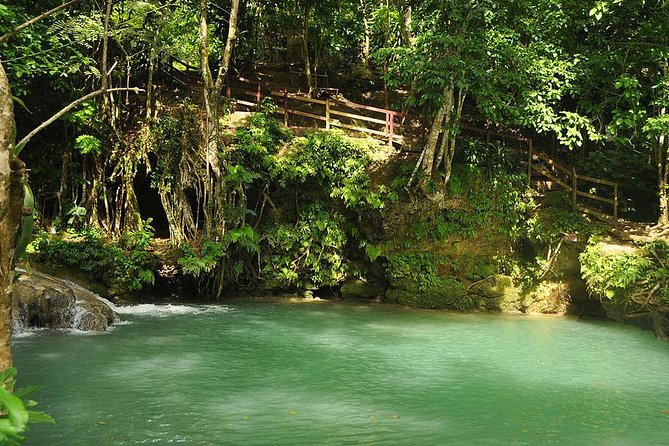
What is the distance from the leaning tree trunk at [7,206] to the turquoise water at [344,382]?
8.11ft

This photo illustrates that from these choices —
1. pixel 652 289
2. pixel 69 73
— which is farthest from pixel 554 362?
A: pixel 69 73

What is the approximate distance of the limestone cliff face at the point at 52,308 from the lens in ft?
32.5

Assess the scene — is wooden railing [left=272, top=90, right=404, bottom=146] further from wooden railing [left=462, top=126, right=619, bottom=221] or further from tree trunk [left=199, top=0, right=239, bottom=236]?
tree trunk [left=199, top=0, right=239, bottom=236]

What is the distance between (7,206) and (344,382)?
17.1 feet

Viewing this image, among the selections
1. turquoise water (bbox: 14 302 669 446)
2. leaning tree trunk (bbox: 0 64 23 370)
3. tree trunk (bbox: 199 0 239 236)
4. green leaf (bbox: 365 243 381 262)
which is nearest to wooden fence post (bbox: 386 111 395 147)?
green leaf (bbox: 365 243 381 262)

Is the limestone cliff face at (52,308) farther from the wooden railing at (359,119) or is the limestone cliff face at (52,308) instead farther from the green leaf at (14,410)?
the green leaf at (14,410)

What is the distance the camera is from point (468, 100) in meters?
16.3

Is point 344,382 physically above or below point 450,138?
below

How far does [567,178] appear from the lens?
14.8m

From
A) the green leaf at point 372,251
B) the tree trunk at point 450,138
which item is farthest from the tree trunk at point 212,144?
the tree trunk at point 450,138

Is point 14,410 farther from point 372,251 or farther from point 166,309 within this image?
point 372,251

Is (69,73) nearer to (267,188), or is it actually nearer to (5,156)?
(267,188)

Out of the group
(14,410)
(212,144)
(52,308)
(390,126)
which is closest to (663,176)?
(390,126)

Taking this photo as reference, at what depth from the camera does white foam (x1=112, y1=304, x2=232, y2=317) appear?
11.9 metres
